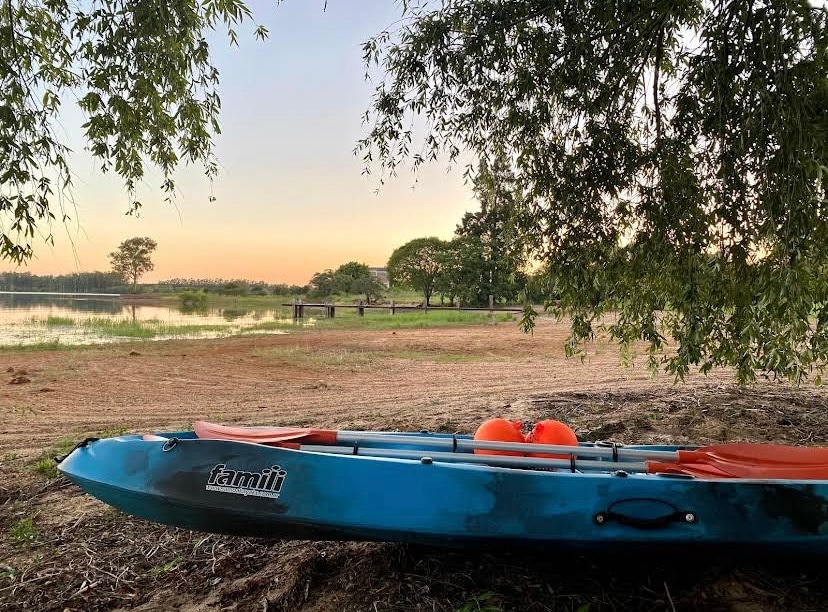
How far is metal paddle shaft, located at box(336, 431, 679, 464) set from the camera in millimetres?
3139

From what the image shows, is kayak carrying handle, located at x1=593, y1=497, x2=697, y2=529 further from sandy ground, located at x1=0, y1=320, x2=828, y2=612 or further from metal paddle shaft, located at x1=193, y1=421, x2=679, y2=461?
metal paddle shaft, located at x1=193, y1=421, x2=679, y2=461

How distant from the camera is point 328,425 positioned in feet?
20.4

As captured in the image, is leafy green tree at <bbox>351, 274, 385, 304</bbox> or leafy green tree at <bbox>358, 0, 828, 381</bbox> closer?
leafy green tree at <bbox>358, 0, 828, 381</bbox>

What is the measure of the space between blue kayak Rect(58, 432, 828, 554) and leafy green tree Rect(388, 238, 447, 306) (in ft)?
144

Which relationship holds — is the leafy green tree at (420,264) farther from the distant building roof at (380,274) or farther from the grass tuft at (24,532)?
the grass tuft at (24,532)

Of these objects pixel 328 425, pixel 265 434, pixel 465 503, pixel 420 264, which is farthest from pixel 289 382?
pixel 420 264

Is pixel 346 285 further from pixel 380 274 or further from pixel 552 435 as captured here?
pixel 552 435

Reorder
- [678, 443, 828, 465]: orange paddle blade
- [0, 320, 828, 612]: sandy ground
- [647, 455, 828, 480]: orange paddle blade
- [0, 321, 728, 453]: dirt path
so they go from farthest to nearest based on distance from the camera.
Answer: [0, 321, 728, 453]: dirt path → [678, 443, 828, 465]: orange paddle blade → [647, 455, 828, 480]: orange paddle blade → [0, 320, 828, 612]: sandy ground

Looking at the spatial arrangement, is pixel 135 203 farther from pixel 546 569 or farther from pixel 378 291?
pixel 378 291

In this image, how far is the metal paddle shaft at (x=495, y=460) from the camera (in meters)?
2.94

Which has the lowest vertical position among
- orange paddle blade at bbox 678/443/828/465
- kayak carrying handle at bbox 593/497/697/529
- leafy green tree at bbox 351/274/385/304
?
kayak carrying handle at bbox 593/497/697/529

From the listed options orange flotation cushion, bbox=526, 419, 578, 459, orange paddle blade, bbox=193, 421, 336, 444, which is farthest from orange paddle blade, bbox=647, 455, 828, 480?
orange paddle blade, bbox=193, 421, 336, 444

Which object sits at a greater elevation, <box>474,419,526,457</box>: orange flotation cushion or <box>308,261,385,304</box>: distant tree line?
<box>308,261,385,304</box>: distant tree line

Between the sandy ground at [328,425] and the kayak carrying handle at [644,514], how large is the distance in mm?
388
